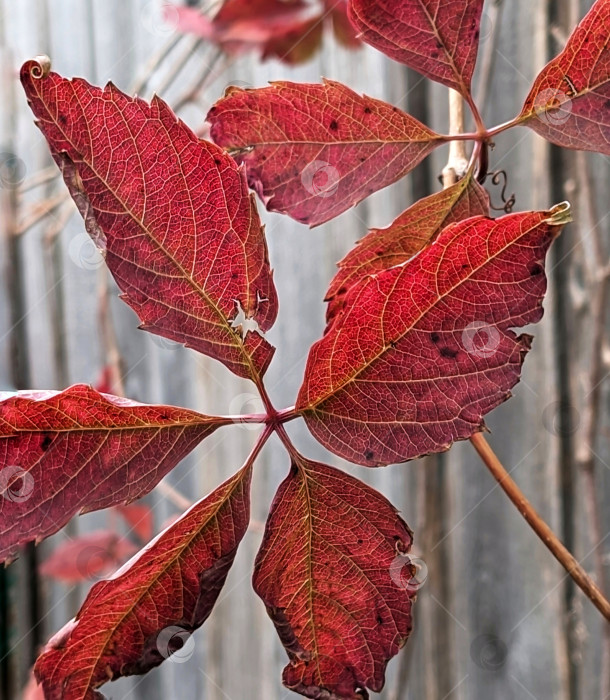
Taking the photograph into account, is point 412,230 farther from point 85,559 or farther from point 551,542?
point 85,559

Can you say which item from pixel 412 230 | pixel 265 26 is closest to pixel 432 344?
pixel 412 230

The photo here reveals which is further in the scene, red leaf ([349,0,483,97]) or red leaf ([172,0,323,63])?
red leaf ([172,0,323,63])

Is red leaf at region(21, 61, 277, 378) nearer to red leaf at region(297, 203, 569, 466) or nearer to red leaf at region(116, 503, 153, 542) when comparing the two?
red leaf at region(297, 203, 569, 466)

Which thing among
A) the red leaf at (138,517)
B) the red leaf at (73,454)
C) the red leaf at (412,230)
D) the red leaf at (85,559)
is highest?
the red leaf at (412,230)

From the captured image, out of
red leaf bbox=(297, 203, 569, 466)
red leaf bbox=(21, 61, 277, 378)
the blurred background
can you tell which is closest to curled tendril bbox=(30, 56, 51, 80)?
red leaf bbox=(21, 61, 277, 378)

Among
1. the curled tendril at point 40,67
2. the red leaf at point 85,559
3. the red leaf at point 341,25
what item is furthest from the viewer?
the red leaf at point 85,559

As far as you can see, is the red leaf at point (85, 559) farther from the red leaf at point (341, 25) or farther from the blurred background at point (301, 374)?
the red leaf at point (341, 25)

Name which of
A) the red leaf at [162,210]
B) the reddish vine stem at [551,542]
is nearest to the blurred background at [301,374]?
the reddish vine stem at [551,542]
